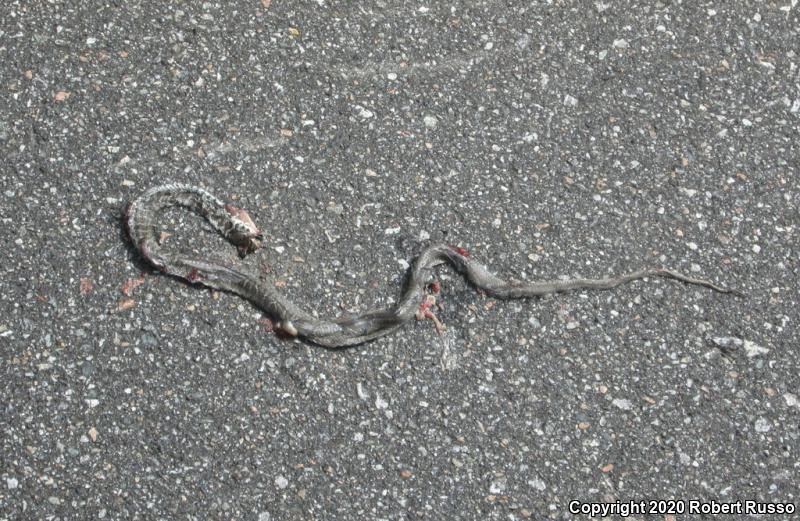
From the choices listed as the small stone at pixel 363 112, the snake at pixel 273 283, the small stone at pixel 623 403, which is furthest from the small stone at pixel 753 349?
the small stone at pixel 363 112

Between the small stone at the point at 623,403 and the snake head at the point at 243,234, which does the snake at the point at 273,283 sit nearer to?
the snake head at the point at 243,234

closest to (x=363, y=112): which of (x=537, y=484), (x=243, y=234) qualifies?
(x=243, y=234)

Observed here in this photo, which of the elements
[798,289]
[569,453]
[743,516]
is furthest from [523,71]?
[743,516]

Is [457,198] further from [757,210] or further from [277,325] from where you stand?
[757,210]

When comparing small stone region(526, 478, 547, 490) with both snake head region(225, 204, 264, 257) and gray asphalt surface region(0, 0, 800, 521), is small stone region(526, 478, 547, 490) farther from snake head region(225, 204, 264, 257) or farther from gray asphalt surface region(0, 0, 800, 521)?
snake head region(225, 204, 264, 257)

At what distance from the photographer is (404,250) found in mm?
4809

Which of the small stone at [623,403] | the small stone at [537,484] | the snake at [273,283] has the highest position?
the snake at [273,283]

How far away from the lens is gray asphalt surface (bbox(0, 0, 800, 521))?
13.8ft

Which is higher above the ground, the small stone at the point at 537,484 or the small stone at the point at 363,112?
the small stone at the point at 363,112

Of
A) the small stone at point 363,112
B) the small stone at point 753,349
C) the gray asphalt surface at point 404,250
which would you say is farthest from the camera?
the small stone at point 363,112

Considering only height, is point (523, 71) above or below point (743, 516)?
above

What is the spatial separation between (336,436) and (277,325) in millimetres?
556

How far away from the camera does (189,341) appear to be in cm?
441

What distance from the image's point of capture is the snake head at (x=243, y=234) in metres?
4.71
